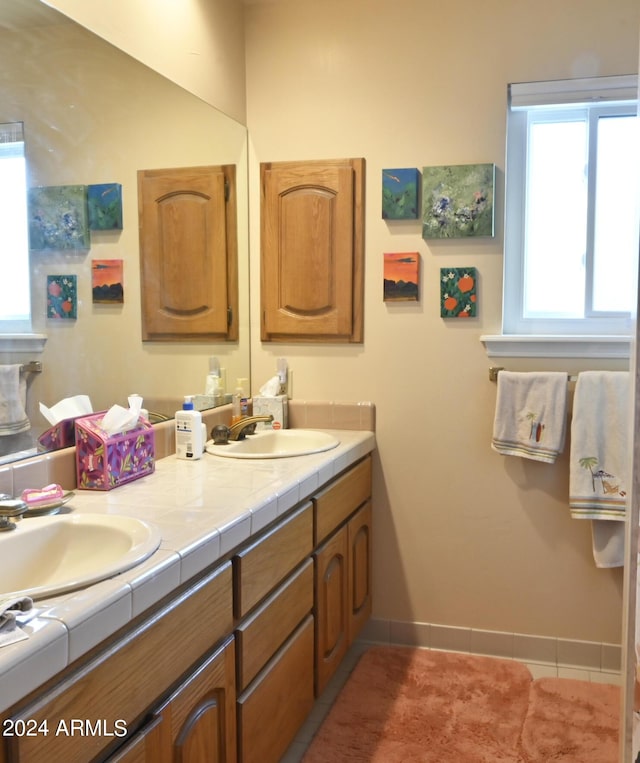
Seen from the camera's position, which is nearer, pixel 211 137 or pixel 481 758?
pixel 481 758

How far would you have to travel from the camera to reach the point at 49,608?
99 centimetres

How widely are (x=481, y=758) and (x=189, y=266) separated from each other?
173 centimetres

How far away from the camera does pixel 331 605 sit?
86.7 inches

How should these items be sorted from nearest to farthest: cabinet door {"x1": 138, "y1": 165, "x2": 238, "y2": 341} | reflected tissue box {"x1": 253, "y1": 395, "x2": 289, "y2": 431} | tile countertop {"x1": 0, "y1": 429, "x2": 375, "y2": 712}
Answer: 1. tile countertop {"x1": 0, "y1": 429, "x2": 375, "y2": 712}
2. cabinet door {"x1": 138, "y1": 165, "x2": 238, "y2": 341}
3. reflected tissue box {"x1": 253, "y1": 395, "x2": 289, "y2": 431}

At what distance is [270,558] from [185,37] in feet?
5.50

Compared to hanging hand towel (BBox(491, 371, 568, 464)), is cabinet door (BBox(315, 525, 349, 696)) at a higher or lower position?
lower

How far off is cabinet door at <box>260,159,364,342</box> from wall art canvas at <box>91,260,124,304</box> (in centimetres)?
82

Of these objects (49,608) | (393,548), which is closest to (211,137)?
(393,548)

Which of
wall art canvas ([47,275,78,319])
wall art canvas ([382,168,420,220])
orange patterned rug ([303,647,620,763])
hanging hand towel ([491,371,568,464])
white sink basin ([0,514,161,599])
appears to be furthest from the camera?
wall art canvas ([382,168,420,220])

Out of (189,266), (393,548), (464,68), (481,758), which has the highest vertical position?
(464,68)

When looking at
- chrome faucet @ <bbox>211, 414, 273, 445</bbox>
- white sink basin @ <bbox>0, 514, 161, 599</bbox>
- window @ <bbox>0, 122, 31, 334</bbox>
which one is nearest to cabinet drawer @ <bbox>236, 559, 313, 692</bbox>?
white sink basin @ <bbox>0, 514, 161, 599</bbox>

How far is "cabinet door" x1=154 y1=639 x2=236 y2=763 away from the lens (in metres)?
1.22

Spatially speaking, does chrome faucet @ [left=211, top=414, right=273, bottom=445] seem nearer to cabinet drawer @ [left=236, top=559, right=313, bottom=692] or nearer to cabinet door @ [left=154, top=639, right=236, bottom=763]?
cabinet drawer @ [left=236, top=559, right=313, bottom=692]

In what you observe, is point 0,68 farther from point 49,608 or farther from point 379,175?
point 379,175
